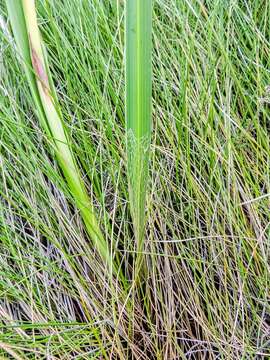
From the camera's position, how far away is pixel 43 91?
25.8 inches

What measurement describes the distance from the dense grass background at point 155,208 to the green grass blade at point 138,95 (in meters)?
0.10

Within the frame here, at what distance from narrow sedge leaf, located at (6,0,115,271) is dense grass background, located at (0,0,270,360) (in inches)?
1.6

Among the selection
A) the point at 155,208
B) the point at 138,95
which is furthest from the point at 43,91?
the point at 155,208

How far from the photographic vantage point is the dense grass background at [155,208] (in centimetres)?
75

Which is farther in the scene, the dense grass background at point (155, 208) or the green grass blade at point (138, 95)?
the dense grass background at point (155, 208)

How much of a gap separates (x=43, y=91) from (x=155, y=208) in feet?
0.97

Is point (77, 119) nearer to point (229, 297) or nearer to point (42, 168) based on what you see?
point (42, 168)

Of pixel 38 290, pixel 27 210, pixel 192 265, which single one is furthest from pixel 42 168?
pixel 192 265

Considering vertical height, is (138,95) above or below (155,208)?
above

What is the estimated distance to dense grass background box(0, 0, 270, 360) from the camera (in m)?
0.75

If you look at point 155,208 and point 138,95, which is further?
point 155,208

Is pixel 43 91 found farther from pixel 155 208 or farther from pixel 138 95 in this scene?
pixel 155 208

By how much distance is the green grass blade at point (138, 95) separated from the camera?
553 millimetres

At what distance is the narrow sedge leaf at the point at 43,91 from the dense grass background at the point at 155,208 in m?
0.04
